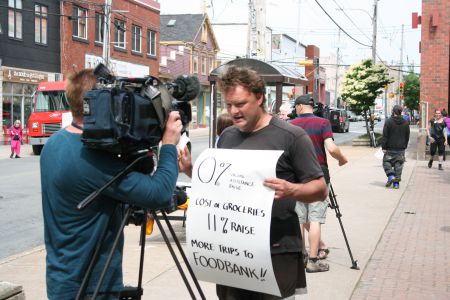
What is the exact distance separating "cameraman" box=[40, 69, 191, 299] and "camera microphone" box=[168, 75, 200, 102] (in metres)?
0.43

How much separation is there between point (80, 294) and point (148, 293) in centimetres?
310

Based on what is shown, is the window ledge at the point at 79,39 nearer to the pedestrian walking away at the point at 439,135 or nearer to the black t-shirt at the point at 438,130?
the pedestrian walking away at the point at 439,135

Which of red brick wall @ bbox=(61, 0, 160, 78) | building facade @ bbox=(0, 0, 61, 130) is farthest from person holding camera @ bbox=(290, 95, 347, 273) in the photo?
building facade @ bbox=(0, 0, 61, 130)

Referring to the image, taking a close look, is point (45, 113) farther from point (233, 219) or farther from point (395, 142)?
point (233, 219)

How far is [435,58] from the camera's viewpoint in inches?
958

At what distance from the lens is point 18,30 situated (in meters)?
31.9

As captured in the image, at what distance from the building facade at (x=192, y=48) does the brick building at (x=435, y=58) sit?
92.3ft

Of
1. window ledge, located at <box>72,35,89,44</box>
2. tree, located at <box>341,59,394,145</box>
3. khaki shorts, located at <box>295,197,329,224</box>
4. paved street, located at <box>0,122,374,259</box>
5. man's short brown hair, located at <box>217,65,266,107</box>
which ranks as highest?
window ledge, located at <box>72,35,89,44</box>

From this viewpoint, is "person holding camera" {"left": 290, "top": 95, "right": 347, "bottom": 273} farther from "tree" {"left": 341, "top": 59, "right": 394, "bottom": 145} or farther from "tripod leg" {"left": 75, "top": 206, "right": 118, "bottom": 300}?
"tree" {"left": 341, "top": 59, "right": 394, "bottom": 145}

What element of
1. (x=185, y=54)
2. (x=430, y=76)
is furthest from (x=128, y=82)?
(x=185, y=54)

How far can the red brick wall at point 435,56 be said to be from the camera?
24078mm

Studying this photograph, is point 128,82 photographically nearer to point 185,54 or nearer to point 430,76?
point 430,76

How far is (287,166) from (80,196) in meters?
1.16

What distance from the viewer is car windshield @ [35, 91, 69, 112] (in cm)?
2584
